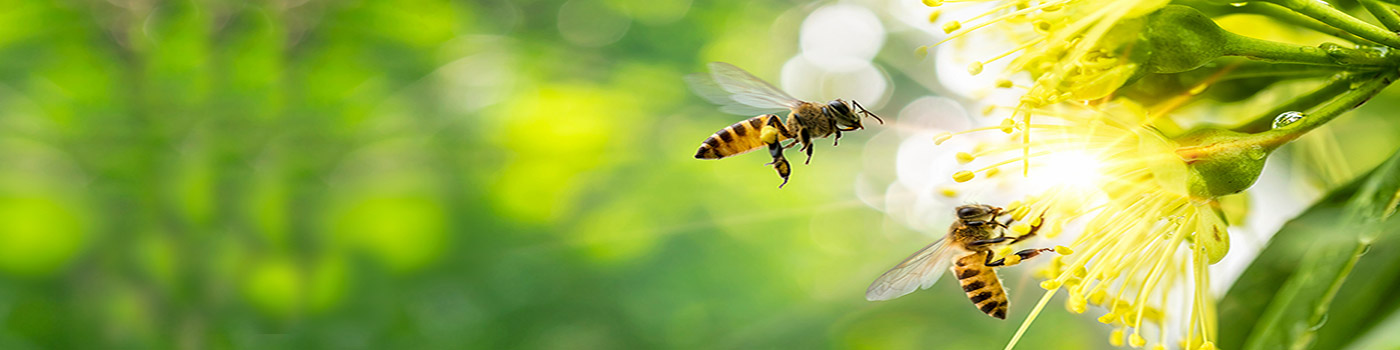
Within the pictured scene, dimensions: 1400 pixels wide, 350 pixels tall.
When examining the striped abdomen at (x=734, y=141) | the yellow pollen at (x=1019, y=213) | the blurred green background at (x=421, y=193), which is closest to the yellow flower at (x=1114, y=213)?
the yellow pollen at (x=1019, y=213)

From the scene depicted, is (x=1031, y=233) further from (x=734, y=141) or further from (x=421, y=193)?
(x=421, y=193)

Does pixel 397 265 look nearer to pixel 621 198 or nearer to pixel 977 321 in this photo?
pixel 621 198

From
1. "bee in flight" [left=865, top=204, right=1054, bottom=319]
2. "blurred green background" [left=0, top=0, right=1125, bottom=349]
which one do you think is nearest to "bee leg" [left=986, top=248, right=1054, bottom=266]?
"bee in flight" [left=865, top=204, right=1054, bottom=319]

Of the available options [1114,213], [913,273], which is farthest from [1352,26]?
[913,273]

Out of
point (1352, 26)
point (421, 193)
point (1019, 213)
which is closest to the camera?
point (1352, 26)

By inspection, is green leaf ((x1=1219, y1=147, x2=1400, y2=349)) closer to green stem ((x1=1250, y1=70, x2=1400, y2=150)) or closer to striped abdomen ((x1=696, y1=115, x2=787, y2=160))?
green stem ((x1=1250, y1=70, x2=1400, y2=150))

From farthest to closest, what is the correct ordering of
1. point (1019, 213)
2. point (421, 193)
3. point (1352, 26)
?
point (421, 193)
point (1019, 213)
point (1352, 26)
